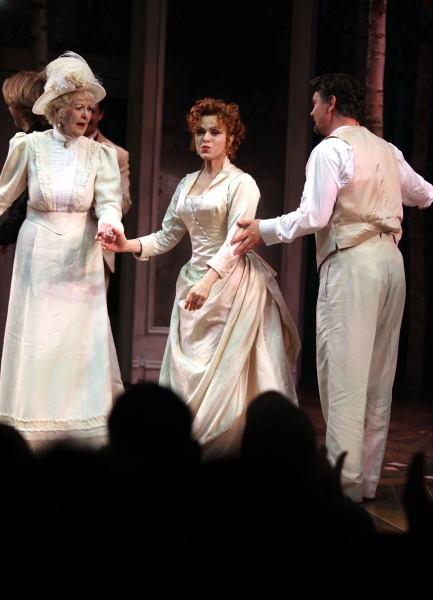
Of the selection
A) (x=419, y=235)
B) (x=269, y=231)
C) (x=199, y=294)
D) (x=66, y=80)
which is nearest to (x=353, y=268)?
(x=269, y=231)

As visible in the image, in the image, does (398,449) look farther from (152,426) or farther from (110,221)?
→ (152,426)

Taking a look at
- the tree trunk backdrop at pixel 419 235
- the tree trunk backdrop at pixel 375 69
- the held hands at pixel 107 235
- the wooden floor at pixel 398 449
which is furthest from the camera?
the tree trunk backdrop at pixel 419 235

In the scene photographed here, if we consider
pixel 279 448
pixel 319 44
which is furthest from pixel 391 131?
pixel 279 448

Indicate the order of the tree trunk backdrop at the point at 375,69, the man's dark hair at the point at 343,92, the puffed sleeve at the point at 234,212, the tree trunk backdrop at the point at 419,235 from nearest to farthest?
the man's dark hair at the point at 343,92 < the puffed sleeve at the point at 234,212 < the tree trunk backdrop at the point at 375,69 < the tree trunk backdrop at the point at 419,235

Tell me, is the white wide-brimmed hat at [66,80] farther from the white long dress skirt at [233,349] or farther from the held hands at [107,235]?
the white long dress skirt at [233,349]

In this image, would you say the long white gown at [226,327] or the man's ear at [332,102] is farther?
the long white gown at [226,327]

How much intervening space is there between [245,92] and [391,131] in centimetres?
170

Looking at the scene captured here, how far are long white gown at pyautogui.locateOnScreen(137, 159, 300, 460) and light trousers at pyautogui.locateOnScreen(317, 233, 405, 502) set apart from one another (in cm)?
37

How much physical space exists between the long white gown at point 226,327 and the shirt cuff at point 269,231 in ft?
0.63

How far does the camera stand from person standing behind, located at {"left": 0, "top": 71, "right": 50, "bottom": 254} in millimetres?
3924

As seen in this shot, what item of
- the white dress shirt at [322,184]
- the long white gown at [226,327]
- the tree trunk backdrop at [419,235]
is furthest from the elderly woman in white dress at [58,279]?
the tree trunk backdrop at [419,235]

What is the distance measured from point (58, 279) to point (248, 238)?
33.5 inches

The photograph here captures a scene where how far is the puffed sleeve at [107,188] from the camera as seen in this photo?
142 inches

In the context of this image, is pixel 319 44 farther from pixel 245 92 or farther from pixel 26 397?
pixel 26 397
